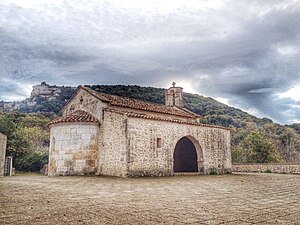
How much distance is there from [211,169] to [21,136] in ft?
63.5

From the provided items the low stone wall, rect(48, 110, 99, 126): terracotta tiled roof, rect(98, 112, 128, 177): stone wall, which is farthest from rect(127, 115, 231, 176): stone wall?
the low stone wall

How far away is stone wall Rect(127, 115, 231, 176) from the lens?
13.8m

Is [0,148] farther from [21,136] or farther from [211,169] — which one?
[211,169]

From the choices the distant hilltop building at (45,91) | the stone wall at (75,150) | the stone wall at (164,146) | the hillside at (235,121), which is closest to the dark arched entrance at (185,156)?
the stone wall at (164,146)

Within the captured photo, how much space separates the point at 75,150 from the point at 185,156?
9894 millimetres

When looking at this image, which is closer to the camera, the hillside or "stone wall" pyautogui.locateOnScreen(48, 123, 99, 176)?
"stone wall" pyautogui.locateOnScreen(48, 123, 99, 176)

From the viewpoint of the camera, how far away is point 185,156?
2139cm

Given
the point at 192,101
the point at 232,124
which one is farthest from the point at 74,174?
the point at 192,101

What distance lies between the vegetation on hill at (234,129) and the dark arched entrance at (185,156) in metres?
3.68

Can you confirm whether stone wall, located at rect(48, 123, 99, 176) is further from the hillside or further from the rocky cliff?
the rocky cliff

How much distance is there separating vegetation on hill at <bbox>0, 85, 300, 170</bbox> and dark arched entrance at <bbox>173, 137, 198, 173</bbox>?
3.68 metres

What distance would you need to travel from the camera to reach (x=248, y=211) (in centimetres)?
514

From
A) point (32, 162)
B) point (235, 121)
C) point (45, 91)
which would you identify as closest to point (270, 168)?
point (32, 162)

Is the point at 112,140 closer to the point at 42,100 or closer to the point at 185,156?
the point at 185,156
